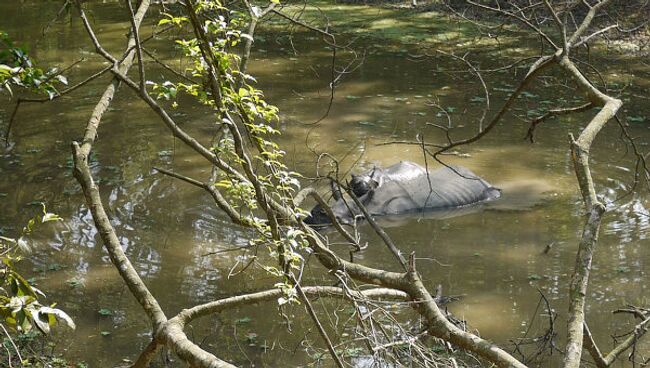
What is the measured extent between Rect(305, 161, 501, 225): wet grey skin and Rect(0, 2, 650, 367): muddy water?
28cm

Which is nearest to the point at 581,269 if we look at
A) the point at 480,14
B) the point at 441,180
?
the point at 441,180

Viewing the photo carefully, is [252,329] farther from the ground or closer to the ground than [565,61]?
closer to the ground

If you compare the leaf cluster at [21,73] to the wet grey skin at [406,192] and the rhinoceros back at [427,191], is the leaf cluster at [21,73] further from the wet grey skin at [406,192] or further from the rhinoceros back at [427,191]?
the rhinoceros back at [427,191]

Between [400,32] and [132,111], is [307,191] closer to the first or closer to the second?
[132,111]

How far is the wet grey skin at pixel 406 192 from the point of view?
10211mm

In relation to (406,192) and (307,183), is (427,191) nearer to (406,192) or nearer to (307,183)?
(406,192)

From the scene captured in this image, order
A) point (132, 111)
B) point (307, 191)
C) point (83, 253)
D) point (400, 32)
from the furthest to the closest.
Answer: point (400, 32)
point (132, 111)
point (83, 253)
point (307, 191)

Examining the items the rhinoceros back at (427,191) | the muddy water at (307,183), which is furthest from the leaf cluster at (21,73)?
the rhinoceros back at (427,191)

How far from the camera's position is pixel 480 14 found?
20734mm

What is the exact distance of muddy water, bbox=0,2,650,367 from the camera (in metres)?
7.39

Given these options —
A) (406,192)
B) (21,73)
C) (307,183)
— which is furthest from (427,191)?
(21,73)

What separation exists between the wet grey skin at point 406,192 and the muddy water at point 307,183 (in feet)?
0.91

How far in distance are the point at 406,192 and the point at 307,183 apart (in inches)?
44.9

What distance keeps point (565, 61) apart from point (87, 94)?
37.6 feet
